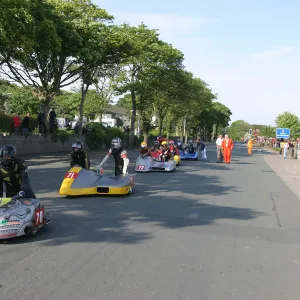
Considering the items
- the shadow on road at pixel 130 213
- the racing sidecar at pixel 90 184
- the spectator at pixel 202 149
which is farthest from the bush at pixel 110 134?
the racing sidecar at pixel 90 184

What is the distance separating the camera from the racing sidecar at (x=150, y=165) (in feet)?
63.0

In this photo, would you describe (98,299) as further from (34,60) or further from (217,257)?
(34,60)

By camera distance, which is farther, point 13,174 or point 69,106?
point 69,106

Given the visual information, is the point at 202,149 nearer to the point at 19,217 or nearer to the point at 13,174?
the point at 13,174

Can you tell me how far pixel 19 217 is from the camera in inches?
256

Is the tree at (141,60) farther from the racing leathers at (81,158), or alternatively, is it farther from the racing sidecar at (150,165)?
the racing leathers at (81,158)

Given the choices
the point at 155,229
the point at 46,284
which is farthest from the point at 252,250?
the point at 46,284

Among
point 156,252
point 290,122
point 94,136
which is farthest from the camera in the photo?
point 290,122

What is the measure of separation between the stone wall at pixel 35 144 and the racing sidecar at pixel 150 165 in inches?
351

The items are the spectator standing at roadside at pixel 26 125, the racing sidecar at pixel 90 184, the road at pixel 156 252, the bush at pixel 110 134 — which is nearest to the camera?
the road at pixel 156 252

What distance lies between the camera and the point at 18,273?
17.0 ft

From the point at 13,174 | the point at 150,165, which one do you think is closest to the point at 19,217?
the point at 13,174

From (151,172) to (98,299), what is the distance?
15.1 meters

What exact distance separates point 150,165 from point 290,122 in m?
85.2
